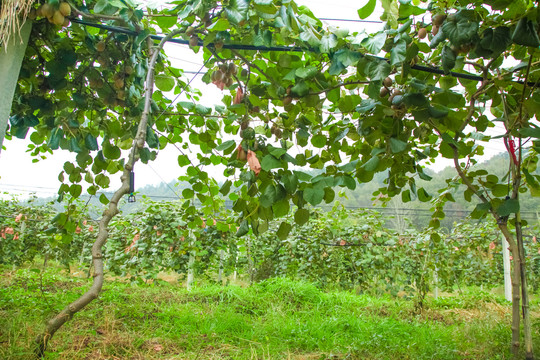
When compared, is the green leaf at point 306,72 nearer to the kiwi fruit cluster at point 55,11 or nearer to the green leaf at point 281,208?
the green leaf at point 281,208

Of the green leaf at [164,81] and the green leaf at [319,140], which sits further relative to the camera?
the green leaf at [319,140]

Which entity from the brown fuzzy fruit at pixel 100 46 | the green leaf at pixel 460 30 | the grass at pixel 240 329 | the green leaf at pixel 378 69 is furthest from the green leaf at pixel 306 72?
the grass at pixel 240 329

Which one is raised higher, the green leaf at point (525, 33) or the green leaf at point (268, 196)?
the green leaf at point (525, 33)

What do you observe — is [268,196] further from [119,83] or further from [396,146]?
[119,83]

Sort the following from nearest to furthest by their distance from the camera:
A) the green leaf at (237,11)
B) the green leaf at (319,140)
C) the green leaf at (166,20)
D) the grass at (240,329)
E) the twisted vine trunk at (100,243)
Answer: the twisted vine trunk at (100,243), the green leaf at (237,11), the green leaf at (166,20), the green leaf at (319,140), the grass at (240,329)

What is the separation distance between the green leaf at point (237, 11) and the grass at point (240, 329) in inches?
57.4

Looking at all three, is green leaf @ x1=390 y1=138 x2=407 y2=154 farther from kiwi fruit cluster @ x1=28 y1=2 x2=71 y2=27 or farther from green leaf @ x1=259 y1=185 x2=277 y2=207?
kiwi fruit cluster @ x1=28 y1=2 x2=71 y2=27

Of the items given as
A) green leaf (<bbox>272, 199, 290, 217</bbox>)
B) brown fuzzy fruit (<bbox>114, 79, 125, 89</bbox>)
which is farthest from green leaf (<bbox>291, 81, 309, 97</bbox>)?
brown fuzzy fruit (<bbox>114, 79, 125, 89</bbox>)

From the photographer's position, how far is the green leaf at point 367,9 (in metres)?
0.96

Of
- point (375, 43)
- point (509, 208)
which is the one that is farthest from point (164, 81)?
point (509, 208)

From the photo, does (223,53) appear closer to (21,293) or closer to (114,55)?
(114,55)

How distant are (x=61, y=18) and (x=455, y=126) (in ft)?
4.52

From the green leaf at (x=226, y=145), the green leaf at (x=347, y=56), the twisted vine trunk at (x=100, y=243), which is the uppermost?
the green leaf at (x=347, y=56)

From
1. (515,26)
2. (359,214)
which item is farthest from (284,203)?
(359,214)
